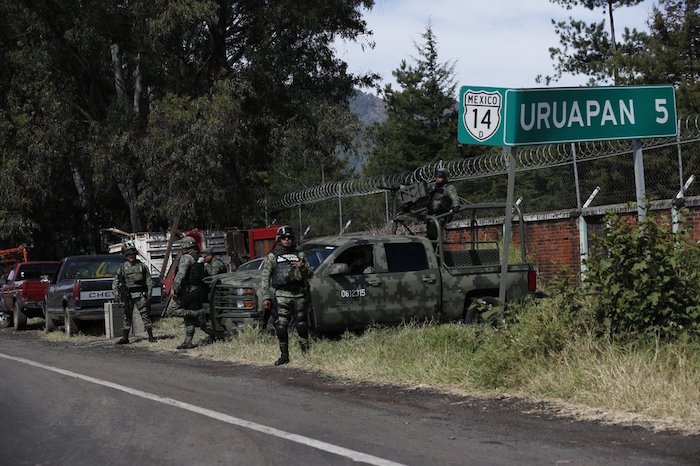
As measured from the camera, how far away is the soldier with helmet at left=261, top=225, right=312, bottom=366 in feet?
40.1

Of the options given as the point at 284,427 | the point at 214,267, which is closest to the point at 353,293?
the point at 214,267

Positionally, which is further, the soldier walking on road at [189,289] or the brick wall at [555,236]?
the brick wall at [555,236]

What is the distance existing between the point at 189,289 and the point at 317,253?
286 centimetres

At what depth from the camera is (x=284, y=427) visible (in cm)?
767

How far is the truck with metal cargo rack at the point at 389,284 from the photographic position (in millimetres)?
13062

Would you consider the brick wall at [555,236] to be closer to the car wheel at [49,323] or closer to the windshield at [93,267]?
the windshield at [93,267]

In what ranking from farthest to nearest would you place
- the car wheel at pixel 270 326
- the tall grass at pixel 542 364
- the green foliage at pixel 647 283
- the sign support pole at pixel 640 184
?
1. the car wheel at pixel 270 326
2. the sign support pole at pixel 640 184
3. the green foliage at pixel 647 283
4. the tall grass at pixel 542 364

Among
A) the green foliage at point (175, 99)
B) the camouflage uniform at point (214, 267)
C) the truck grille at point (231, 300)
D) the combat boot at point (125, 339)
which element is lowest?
the combat boot at point (125, 339)

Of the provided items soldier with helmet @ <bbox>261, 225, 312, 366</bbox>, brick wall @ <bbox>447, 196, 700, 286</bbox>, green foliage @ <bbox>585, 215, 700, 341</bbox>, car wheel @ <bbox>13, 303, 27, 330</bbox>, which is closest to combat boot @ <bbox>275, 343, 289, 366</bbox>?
soldier with helmet @ <bbox>261, 225, 312, 366</bbox>

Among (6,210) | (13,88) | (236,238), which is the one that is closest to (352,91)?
(236,238)

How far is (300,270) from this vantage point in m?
12.2

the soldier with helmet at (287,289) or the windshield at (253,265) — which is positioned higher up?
the windshield at (253,265)

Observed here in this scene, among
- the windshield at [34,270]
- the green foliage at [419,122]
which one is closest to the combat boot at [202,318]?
the windshield at [34,270]

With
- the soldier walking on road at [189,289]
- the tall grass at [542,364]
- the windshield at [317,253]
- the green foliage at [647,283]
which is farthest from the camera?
the soldier walking on road at [189,289]
